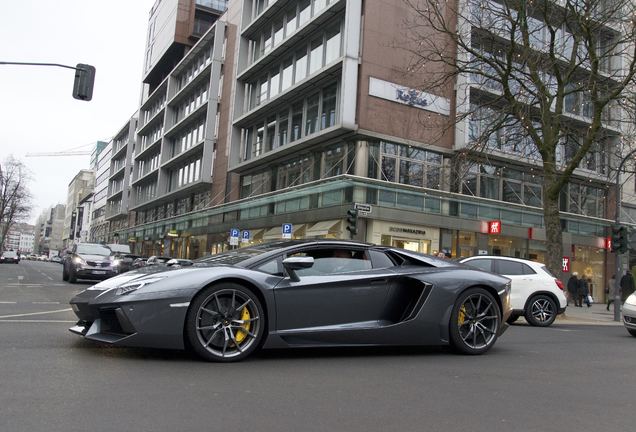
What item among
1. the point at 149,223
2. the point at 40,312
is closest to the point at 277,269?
the point at 40,312

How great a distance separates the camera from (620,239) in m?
16.8

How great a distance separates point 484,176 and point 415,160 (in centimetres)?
469

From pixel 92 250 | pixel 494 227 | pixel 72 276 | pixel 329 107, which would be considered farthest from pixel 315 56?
pixel 72 276

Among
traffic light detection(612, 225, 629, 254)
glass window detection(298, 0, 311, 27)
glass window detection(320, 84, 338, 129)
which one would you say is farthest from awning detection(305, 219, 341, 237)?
traffic light detection(612, 225, 629, 254)

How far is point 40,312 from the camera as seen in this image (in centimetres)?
865

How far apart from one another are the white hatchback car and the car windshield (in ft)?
45.8

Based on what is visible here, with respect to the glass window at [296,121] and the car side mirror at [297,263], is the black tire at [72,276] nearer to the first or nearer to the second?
the glass window at [296,121]

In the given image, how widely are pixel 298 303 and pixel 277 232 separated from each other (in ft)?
87.9

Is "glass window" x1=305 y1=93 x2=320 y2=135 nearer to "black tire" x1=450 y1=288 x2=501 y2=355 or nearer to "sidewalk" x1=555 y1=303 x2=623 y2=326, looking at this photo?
"sidewalk" x1=555 y1=303 x2=623 y2=326

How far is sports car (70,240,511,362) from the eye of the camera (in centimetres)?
479

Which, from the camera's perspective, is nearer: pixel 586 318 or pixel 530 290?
pixel 530 290

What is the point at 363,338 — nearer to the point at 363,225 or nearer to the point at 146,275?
the point at 146,275

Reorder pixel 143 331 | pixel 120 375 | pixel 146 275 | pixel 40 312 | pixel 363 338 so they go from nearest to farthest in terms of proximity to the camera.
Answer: pixel 120 375
pixel 143 331
pixel 146 275
pixel 363 338
pixel 40 312

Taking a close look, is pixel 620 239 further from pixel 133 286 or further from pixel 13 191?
pixel 13 191
